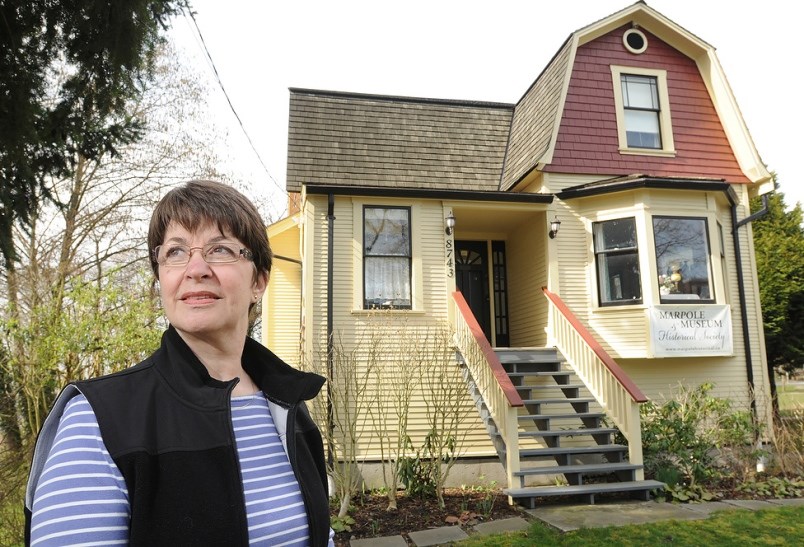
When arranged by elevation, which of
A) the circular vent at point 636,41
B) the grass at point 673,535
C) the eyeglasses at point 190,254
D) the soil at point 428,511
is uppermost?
the circular vent at point 636,41

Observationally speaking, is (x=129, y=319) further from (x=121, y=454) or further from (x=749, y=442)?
(x=749, y=442)

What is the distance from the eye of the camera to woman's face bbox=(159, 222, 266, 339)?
1.35 m

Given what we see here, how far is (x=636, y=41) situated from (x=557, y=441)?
793 centimetres

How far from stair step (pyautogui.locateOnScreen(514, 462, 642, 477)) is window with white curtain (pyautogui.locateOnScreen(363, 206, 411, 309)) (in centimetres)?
335

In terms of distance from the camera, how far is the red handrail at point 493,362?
6.51 m

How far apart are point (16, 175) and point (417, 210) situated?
232 inches

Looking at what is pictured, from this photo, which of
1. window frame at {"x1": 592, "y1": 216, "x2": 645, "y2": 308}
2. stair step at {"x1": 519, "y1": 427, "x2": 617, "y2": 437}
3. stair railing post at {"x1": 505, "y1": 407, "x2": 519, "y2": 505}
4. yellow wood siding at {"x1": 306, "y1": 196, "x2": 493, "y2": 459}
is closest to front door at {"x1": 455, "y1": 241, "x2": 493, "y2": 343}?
yellow wood siding at {"x1": 306, "y1": 196, "x2": 493, "y2": 459}

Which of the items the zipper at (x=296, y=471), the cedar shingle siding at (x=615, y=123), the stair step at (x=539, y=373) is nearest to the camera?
the zipper at (x=296, y=471)

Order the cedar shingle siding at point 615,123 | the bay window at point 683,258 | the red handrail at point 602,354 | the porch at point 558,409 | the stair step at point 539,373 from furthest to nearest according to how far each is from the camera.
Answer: the cedar shingle siding at point 615,123, the bay window at point 683,258, the stair step at point 539,373, the red handrail at point 602,354, the porch at point 558,409

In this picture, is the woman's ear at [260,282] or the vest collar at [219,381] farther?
the woman's ear at [260,282]

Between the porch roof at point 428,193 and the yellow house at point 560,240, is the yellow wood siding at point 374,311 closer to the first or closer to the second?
the yellow house at point 560,240

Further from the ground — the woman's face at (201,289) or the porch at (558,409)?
the woman's face at (201,289)

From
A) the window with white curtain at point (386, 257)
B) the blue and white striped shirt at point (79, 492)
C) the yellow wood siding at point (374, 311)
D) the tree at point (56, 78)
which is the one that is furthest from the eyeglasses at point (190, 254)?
the window with white curtain at point (386, 257)

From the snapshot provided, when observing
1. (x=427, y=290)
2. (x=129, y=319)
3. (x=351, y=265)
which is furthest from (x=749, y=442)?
(x=129, y=319)
